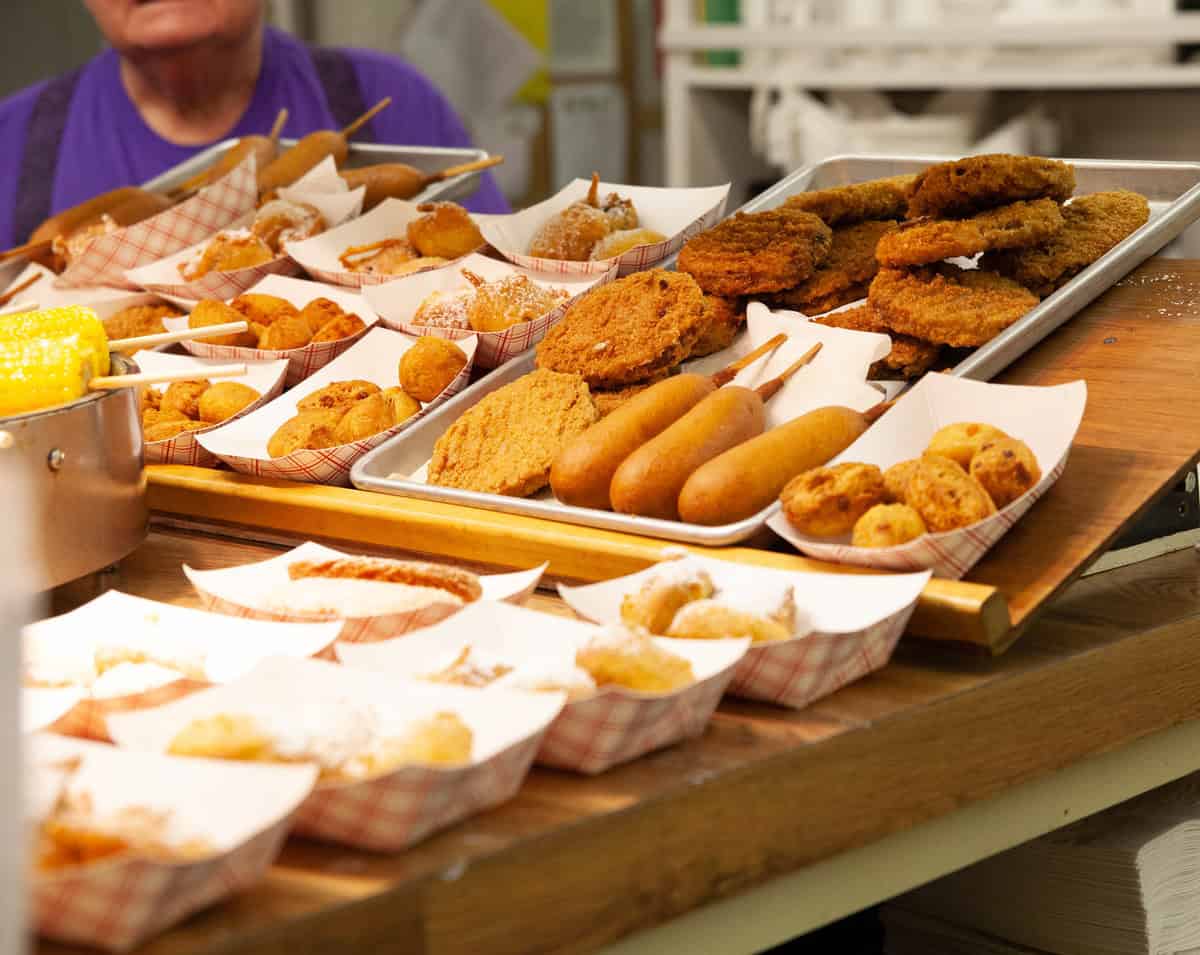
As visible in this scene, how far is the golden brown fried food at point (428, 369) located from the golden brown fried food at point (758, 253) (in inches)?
13.4

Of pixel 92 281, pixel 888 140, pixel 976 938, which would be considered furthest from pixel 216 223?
pixel 888 140

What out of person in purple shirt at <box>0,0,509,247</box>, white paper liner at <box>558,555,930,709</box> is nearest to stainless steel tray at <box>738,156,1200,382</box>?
white paper liner at <box>558,555,930,709</box>

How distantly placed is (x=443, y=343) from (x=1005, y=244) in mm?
707

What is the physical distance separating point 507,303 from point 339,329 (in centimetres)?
26

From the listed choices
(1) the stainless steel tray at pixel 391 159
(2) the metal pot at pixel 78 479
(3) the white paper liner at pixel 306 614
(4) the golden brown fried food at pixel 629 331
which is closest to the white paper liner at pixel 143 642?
(3) the white paper liner at pixel 306 614

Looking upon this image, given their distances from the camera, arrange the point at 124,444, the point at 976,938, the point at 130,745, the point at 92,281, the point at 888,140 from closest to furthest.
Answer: the point at 130,745
the point at 124,444
the point at 976,938
the point at 92,281
the point at 888,140

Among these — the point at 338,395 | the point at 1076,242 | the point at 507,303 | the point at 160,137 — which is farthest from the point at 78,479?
the point at 160,137

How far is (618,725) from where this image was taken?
118cm

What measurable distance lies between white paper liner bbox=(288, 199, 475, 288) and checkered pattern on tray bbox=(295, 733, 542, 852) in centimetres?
133

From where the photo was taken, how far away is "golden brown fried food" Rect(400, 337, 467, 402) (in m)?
2.04

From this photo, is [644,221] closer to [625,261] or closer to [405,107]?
[625,261]

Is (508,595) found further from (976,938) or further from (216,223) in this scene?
(216,223)

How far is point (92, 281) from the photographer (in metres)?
2.71

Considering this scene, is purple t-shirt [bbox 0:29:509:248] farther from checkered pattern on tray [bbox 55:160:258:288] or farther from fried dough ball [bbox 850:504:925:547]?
fried dough ball [bbox 850:504:925:547]
